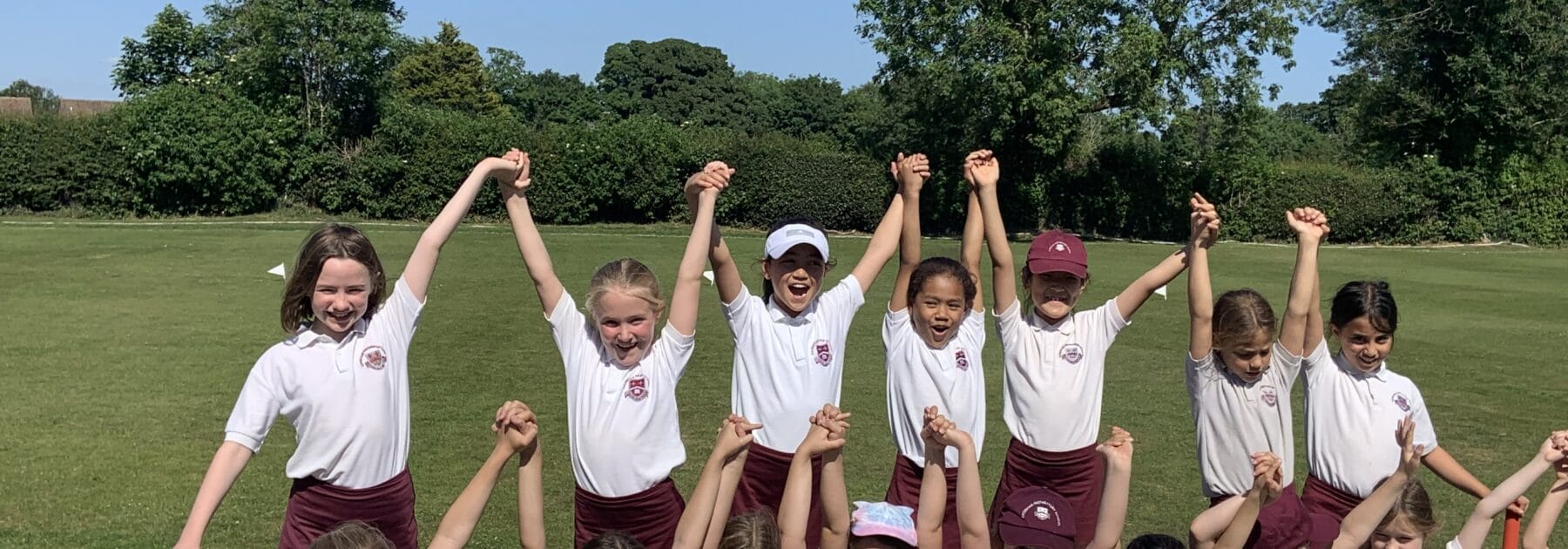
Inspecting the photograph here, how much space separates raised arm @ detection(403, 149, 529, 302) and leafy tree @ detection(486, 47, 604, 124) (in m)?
82.9

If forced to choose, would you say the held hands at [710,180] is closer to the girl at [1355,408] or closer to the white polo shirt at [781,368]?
the white polo shirt at [781,368]

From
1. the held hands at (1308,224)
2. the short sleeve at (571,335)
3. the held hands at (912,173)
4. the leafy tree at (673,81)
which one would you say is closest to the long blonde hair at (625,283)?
the short sleeve at (571,335)

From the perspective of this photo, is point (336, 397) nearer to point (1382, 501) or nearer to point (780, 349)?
point (780, 349)

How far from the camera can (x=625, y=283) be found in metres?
4.34

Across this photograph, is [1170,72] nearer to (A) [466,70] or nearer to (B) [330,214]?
(B) [330,214]

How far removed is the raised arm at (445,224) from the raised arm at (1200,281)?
2.59 meters

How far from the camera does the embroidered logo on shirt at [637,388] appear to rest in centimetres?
438

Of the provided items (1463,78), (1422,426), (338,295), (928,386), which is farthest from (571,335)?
(1463,78)

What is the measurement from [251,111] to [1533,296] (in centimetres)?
3327

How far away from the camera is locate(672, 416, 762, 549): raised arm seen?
4043 mm

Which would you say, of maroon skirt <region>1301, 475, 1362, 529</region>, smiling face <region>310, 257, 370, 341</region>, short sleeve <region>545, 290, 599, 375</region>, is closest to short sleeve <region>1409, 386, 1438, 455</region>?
maroon skirt <region>1301, 475, 1362, 529</region>

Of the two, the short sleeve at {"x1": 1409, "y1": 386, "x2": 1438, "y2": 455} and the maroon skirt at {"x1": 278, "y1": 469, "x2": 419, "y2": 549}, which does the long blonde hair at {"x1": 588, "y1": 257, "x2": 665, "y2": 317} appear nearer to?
the maroon skirt at {"x1": 278, "y1": 469, "x2": 419, "y2": 549}

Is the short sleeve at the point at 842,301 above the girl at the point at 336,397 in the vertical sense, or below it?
above

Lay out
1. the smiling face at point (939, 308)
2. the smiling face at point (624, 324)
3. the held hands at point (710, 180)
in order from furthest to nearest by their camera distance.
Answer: the smiling face at point (939, 308) < the held hands at point (710, 180) < the smiling face at point (624, 324)
